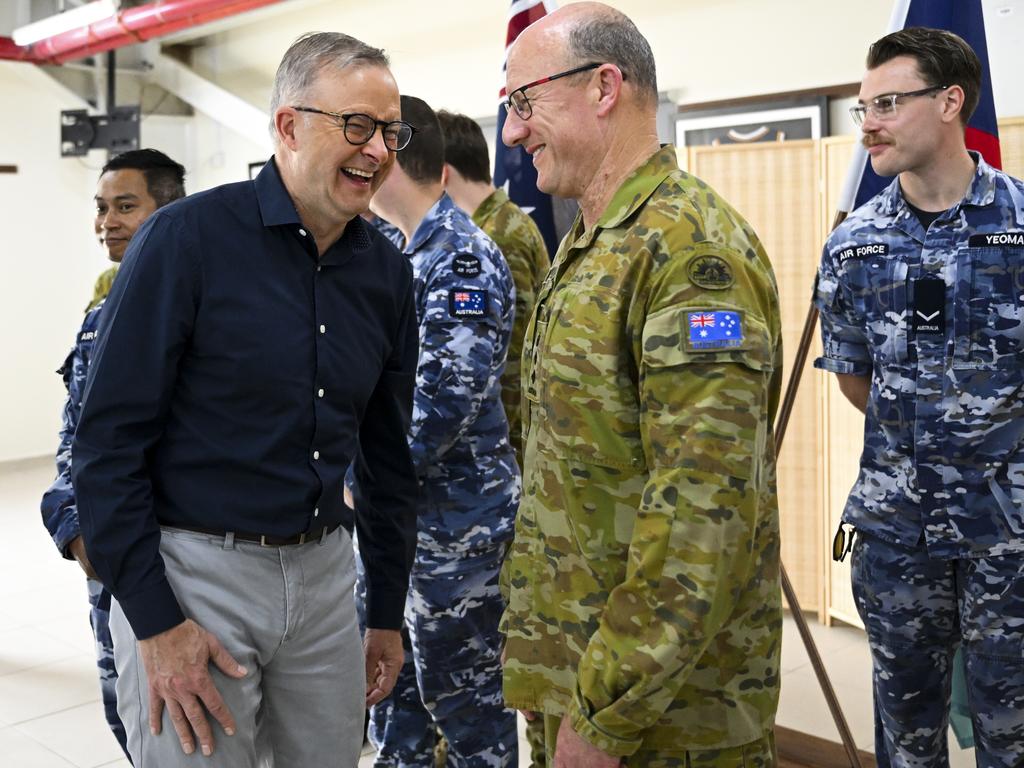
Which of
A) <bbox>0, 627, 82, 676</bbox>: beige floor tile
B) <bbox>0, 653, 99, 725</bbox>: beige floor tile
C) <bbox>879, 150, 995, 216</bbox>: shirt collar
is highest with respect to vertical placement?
<bbox>879, 150, 995, 216</bbox>: shirt collar

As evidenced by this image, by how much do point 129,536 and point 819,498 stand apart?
3516 mm

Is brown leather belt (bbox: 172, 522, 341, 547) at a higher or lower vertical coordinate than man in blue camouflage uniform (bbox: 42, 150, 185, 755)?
lower

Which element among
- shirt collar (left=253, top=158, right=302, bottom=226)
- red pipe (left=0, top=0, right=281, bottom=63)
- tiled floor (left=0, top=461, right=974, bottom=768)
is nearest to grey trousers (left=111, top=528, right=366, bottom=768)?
shirt collar (left=253, top=158, right=302, bottom=226)

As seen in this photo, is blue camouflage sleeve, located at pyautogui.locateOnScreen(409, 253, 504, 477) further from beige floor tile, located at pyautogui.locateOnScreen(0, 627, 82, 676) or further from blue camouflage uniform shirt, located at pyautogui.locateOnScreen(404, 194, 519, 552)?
beige floor tile, located at pyautogui.locateOnScreen(0, 627, 82, 676)

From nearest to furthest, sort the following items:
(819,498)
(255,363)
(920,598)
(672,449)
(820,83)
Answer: (672,449)
(255,363)
(920,598)
(819,498)
(820,83)

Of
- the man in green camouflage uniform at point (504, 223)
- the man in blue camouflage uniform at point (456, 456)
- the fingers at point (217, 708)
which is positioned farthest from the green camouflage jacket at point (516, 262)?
the fingers at point (217, 708)

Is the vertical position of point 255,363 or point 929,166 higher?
point 929,166

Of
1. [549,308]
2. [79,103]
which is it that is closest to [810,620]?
[549,308]

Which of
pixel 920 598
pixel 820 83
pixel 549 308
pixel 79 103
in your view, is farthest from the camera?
pixel 79 103

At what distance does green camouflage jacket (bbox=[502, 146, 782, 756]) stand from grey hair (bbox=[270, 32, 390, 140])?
0.46 metres

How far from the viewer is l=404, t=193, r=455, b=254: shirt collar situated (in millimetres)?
2561

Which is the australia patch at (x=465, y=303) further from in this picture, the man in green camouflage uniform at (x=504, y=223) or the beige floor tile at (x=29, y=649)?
the beige floor tile at (x=29, y=649)

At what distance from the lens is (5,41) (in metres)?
8.59

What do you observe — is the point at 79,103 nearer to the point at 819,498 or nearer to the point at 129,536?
the point at 819,498
